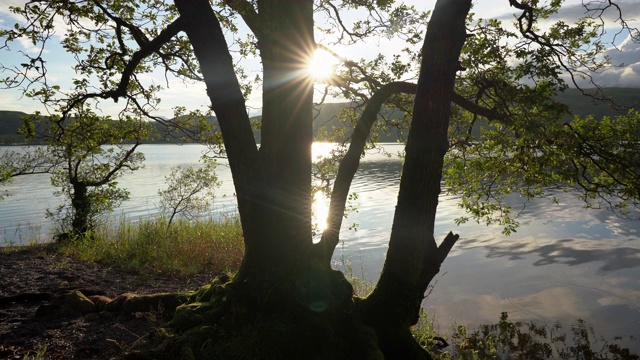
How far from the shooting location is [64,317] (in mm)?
6746

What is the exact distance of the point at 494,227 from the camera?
2292 centimetres

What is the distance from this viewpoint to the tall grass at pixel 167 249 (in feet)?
39.5

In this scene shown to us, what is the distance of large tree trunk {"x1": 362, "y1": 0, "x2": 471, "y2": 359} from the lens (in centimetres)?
534

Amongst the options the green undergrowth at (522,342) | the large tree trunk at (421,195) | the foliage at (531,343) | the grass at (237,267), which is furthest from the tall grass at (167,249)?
the large tree trunk at (421,195)

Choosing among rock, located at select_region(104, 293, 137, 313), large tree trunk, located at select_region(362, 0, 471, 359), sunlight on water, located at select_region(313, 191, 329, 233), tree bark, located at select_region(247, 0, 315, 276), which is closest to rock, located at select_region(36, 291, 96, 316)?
rock, located at select_region(104, 293, 137, 313)

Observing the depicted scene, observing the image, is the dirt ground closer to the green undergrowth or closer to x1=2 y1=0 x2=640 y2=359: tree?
x1=2 y1=0 x2=640 y2=359: tree

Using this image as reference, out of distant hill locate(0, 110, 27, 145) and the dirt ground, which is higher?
distant hill locate(0, 110, 27, 145)

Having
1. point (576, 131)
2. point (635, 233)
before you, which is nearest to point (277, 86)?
point (576, 131)

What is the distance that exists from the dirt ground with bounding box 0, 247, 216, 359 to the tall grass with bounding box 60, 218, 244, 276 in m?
0.91

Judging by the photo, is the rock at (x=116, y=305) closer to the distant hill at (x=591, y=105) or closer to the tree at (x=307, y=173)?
the tree at (x=307, y=173)

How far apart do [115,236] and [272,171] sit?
40.2 feet

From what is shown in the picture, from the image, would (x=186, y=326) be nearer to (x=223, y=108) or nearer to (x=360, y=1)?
(x=223, y=108)

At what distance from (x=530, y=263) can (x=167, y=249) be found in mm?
14605

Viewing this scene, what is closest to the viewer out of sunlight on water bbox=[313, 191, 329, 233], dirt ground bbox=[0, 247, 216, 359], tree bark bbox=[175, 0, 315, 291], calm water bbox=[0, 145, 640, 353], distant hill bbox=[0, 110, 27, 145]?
tree bark bbox=[175, 0, 315, 291]
